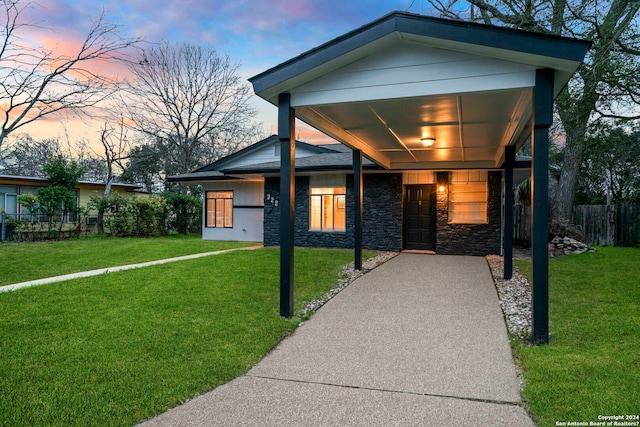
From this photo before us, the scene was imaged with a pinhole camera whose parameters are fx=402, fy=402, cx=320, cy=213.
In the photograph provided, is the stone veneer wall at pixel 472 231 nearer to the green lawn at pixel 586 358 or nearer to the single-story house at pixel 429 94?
the single-story house at pixel 429 94

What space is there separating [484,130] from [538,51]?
2.73 meters

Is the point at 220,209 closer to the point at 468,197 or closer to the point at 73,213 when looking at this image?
the point at 73,213

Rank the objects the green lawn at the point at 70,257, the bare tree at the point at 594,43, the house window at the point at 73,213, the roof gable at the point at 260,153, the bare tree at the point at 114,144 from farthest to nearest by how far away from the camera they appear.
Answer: the bare tree at the point at 114,144 → the house window at the point at 73,213 → the roof gable at the point at 260,153 → the bare tree at the point at 594,43 → the green lawn at the point at 70,257

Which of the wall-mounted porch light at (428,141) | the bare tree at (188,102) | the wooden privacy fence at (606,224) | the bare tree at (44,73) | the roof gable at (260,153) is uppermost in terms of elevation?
the bare tree at (188,102)

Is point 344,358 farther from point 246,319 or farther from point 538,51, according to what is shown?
point 538,51

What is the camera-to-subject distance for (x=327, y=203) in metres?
12.8

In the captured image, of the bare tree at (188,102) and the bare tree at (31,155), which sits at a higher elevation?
the bare tree at (188,102)

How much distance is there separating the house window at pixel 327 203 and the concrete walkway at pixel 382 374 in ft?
22.4

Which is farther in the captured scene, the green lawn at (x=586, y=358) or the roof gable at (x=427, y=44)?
the roof gable at (x=427, y=44)

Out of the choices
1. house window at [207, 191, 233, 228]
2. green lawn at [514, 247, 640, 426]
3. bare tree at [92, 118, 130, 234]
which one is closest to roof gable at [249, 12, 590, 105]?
green lawn at [514, 247, 640, 426]

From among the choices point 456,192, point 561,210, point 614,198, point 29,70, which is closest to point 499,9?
point 456,192

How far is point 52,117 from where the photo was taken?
10469 millimetres

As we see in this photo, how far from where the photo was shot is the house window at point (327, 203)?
494 inches

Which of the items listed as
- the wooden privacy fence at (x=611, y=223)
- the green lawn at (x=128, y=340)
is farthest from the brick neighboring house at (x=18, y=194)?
the wooden privacy fence at (x=611, y=223)
